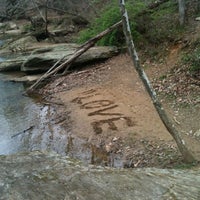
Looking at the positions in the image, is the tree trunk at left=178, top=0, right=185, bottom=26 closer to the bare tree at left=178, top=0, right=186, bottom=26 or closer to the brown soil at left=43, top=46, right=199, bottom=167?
the bare tree at left=178, top=0, right=186, bottom=26

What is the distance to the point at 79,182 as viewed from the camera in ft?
15.7

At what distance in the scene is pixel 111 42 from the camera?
677 inches

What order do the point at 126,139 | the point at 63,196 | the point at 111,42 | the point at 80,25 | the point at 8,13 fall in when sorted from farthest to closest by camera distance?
the point at 8,13
the point at 80,25
the point at 111,42
the point at 126,139
the point at 63,196

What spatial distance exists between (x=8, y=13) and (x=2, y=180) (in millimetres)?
29046

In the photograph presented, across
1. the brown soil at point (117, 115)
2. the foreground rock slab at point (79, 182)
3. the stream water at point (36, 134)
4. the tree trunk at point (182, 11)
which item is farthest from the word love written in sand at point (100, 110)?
the foreground rock slab at point (79, 182)

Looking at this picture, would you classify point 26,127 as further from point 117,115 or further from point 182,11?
point 182,11

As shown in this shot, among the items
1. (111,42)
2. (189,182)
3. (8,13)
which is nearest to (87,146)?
(189,182)

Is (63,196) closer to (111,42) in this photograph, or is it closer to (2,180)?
(2,180)

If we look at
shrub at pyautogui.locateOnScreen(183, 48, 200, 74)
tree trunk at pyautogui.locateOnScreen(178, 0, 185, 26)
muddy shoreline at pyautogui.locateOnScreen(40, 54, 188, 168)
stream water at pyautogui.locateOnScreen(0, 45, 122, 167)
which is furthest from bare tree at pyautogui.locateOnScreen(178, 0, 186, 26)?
stream water at pyautogui.locateOnScreen(0, 45, 122, 167)

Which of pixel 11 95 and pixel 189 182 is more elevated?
pixel 11 95

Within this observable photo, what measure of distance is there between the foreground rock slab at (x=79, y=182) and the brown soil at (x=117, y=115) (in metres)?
2.06

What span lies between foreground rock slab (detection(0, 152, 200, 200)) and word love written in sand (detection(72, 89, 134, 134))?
167 inches

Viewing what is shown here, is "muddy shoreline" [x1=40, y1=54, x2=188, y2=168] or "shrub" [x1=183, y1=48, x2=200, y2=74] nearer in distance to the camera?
"muddy shoreline" [x1=40, y1=54, x2=188, y2=168]

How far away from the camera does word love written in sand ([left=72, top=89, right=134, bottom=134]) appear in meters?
9.84
